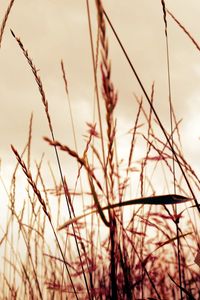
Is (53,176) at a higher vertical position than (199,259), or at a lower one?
higher

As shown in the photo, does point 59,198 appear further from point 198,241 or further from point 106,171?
point 106,171

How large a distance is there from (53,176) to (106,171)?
117cm

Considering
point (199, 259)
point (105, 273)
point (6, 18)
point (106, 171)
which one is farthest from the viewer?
point (105, 273)

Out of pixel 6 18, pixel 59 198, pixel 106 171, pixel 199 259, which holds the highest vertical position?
pixel 6 18

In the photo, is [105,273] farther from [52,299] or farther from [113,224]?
[113,224]

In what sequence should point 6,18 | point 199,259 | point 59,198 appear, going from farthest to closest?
1. point 59,198
2. point 6,18
3. point 199,259

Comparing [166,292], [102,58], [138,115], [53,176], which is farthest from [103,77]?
[166,292]

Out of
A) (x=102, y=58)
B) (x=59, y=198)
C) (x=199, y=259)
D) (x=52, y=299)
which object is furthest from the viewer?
(x=59, y=198)

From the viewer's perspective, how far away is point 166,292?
2.22 m

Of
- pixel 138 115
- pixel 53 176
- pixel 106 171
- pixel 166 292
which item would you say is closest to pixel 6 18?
pixel 138 115

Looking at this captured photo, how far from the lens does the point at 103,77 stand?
63 centimetres

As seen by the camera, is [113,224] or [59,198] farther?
[59,198]

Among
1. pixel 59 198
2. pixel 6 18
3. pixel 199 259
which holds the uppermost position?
pixel 6 18

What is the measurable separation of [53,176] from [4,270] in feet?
1.74
